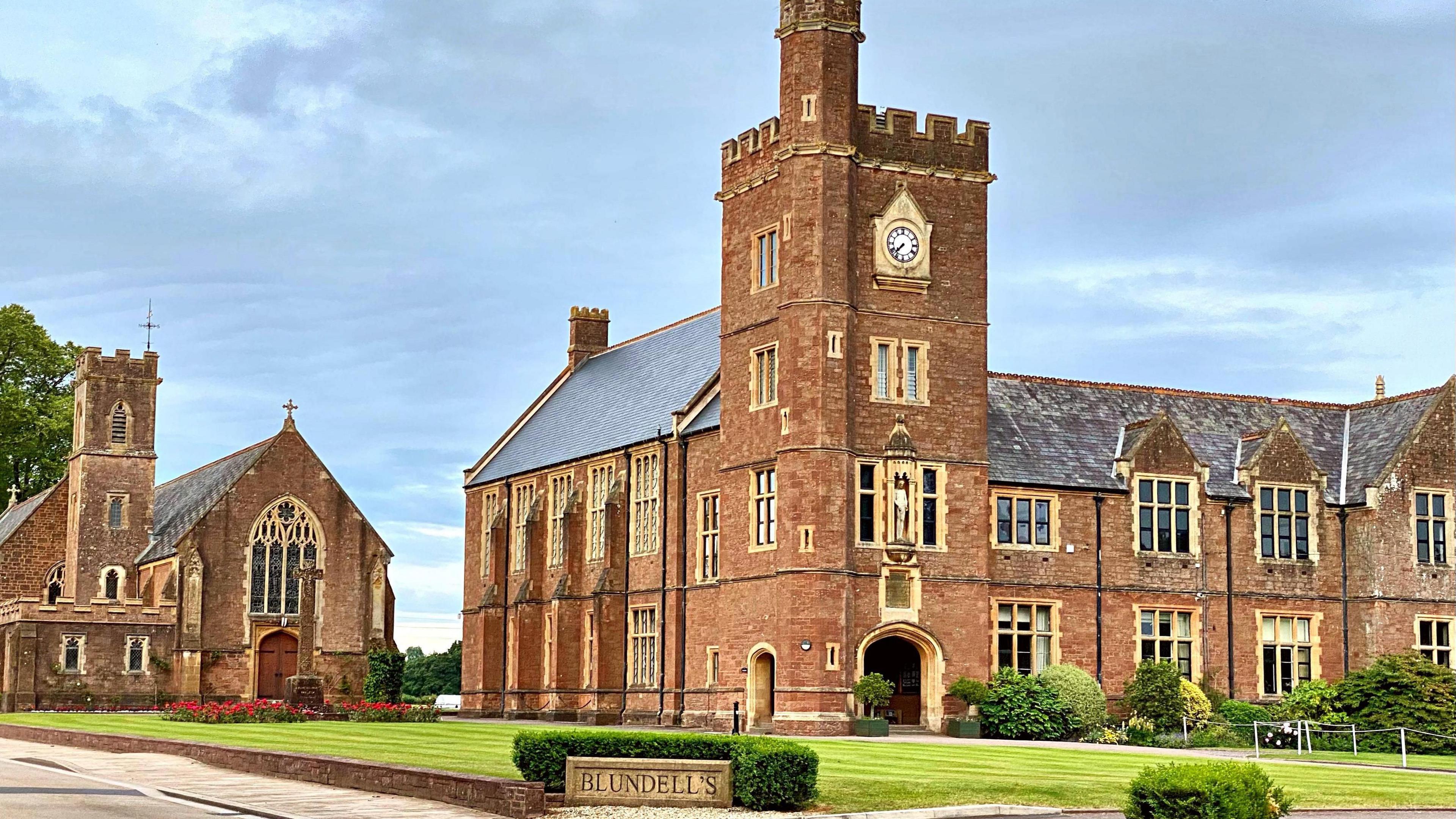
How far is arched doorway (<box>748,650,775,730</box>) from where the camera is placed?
49.3 metres

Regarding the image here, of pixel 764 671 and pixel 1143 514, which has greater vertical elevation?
pixel 1143 514

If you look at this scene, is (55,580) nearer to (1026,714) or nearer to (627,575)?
(627,575)

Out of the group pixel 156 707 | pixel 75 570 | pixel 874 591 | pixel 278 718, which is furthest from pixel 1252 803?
pixel 75 570

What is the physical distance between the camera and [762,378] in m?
50.1

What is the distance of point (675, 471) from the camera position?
55094mm

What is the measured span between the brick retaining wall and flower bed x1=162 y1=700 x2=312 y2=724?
13.9 meters

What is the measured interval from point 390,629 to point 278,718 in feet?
74.5

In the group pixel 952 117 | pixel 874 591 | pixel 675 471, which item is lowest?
pixel 874 591

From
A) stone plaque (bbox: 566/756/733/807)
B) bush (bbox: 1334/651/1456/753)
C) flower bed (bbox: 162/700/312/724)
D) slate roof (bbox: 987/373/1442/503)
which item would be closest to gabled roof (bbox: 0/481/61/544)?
flower bed (bbox: 162/700/312/724)

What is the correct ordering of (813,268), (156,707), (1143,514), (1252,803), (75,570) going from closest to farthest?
(1252,803) → (813,268) → (1143,514) → (156,707) → (75,570)

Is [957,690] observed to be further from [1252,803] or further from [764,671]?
[1252,803]

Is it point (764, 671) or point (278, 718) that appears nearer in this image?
point (764, 671)

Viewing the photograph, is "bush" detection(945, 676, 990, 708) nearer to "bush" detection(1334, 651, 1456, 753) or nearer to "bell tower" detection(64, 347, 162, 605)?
"bush" detection(1334, 651, 1456, 753)

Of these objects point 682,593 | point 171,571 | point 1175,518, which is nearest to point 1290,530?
point 1175,518
